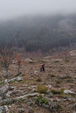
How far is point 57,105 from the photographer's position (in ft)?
22.5

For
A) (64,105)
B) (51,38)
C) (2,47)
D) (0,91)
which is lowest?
(64,105)

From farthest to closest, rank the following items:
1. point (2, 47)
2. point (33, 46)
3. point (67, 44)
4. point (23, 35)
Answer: point (23, 35) → point (67, 44) → point (33, 46) → point (2, 47)

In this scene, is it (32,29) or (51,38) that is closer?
(51,38)

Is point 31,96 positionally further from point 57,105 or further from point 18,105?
point 57,105

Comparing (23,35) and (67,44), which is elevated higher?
(23,35)

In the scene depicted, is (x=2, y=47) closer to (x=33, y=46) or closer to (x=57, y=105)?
(x=57, y=105)

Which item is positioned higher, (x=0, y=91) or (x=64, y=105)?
(x=0, y=91)

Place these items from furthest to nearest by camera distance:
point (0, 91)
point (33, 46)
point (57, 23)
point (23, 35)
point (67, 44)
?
point (57, 23) < point (23, 35) < point (67, 44) < point (33, 46) < point (0, 91)

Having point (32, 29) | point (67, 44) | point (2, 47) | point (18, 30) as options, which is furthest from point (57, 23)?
point (2, 47)

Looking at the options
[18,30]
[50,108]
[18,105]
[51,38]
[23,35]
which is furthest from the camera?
[18,30]

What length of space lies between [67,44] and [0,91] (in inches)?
4821

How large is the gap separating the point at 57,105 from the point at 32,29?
171 m

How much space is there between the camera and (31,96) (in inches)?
333

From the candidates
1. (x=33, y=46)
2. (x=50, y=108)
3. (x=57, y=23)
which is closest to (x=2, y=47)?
(x=50, y=108)
